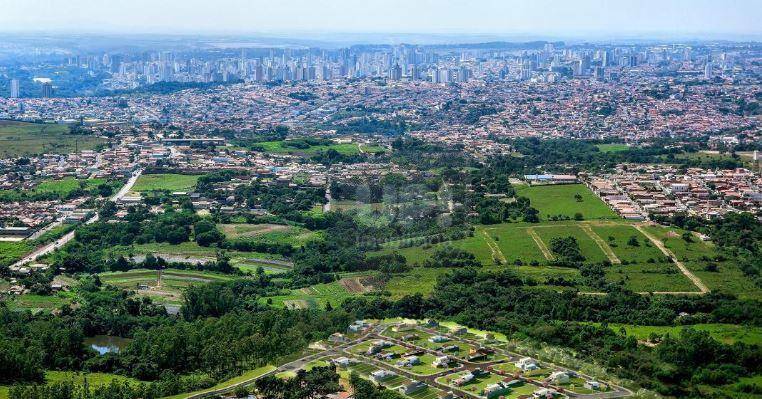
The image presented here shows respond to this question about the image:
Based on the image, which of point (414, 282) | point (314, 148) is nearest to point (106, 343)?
point (414, 282)

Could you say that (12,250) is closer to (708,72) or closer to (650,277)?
(650,277)

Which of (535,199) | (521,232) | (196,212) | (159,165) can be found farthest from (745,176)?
(159,165)

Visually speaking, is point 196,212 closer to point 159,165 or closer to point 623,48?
point 159,165

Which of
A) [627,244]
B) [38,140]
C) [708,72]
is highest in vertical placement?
[708,72]

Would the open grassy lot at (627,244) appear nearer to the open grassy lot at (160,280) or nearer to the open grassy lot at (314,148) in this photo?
the open grassy lot at (160,280)

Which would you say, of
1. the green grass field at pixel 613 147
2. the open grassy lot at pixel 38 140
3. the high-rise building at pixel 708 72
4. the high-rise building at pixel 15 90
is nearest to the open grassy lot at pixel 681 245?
the green grass field at pixel 613 147

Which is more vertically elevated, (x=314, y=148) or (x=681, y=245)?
(x=681, y=245)

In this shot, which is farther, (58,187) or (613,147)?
(613,147)

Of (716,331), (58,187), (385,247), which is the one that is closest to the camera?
(716,331)
